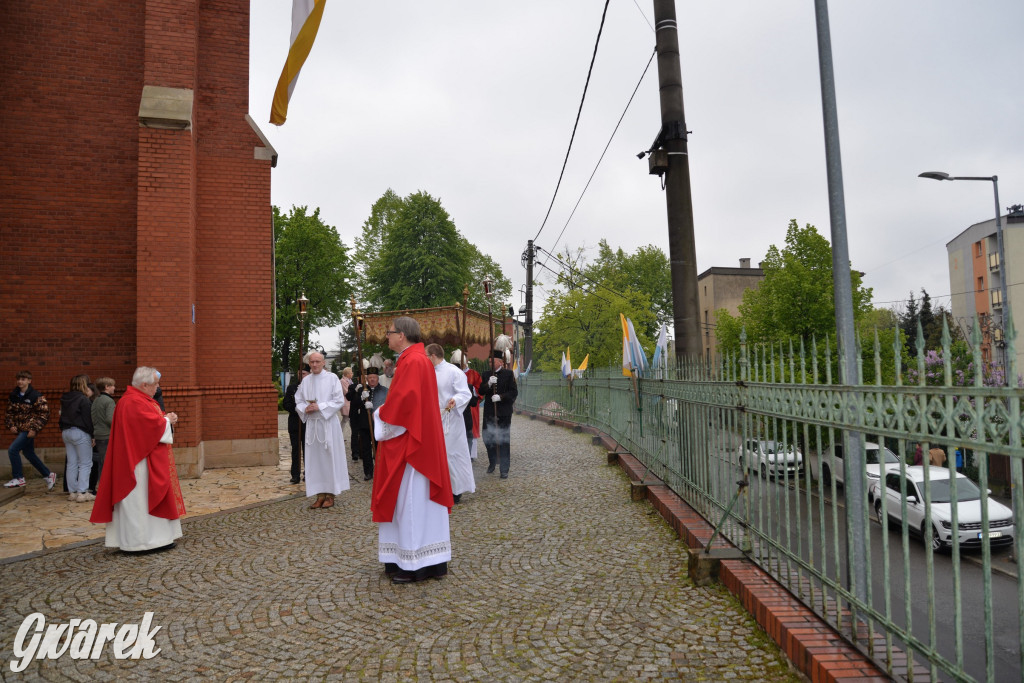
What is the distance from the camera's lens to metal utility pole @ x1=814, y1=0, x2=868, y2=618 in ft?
10.6

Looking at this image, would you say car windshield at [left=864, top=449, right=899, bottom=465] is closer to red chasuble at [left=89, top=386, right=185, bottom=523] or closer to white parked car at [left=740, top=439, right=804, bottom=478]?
white parked car at [left=740, top=439, right=804, bottom=478]

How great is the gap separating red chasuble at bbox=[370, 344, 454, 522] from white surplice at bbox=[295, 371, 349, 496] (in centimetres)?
303

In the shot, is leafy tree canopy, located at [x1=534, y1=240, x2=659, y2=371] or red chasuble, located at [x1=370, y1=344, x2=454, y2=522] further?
leafy tree canopy, located at [x1=534, y1=240, x2=659, y2=371]

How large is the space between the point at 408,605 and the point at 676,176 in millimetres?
5818

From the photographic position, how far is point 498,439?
10242mm

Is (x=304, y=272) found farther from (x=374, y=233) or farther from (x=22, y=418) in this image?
(x=22, y=418)

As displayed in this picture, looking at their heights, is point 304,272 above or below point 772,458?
above

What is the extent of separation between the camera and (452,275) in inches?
1537

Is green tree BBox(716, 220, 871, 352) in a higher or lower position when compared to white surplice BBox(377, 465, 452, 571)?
higher

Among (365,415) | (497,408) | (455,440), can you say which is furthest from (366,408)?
(455,440)

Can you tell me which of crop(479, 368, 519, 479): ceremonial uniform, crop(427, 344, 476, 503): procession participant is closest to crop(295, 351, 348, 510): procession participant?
crop(427, 344, 476, 503): procession participant

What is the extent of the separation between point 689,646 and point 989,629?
1.70 metres

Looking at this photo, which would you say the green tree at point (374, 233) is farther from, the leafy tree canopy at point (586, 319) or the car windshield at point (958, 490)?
the car windshield at point (958, 490)

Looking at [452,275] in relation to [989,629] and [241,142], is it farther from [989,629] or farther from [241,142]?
[989,629]
